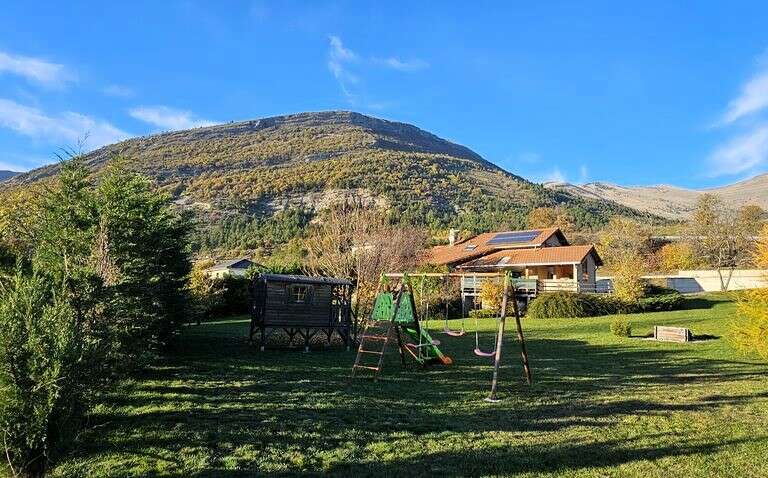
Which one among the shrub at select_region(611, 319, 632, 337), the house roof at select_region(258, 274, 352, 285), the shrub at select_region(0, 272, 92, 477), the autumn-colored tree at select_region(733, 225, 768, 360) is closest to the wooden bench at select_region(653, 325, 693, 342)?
the shrub at select_region(611, 319, 632, 337)

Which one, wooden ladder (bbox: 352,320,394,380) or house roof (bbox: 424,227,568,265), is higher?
house roof (bbox: 424,227,568,265)

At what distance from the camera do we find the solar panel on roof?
42.0 m

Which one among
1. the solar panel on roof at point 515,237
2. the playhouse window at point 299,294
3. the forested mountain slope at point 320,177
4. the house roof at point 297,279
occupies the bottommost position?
the playhouse window at point 299,294

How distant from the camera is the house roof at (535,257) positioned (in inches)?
1428

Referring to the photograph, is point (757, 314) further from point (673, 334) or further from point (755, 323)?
point (673, 334)

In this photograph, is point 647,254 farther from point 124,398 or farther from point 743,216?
point 124,398

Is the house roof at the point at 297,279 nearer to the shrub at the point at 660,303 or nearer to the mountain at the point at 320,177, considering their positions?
the shrub at the point at 660,303

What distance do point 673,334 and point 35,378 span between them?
18266 mm

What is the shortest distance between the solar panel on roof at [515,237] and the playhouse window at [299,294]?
29.2 m

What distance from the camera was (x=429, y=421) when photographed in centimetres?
710

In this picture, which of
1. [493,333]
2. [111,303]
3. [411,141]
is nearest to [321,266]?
[493,333]

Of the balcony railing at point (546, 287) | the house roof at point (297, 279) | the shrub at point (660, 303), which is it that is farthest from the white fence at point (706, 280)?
the house roof at point (297, 279)

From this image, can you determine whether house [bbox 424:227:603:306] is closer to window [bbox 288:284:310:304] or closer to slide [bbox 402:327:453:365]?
window [bbox 288:284:310:304]

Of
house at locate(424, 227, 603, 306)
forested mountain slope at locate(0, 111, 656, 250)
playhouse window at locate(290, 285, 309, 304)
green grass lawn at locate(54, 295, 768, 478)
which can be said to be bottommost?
green grass lawn at locate(54, 295, 768, 478)
